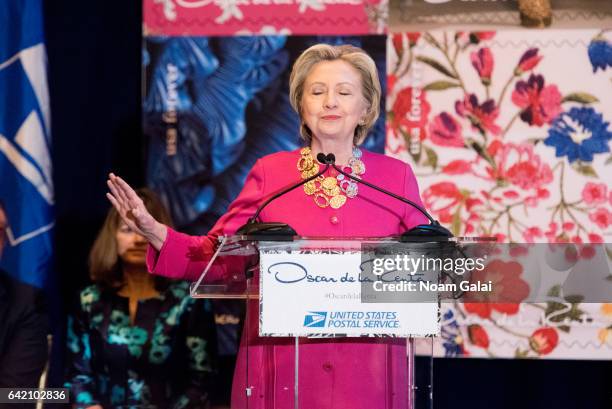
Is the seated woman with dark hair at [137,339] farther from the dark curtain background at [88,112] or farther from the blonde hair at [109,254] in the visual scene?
the dark curtain background at [88,112]

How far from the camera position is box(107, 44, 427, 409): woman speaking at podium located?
2156mm

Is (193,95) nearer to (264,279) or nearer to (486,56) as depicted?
(486,56)

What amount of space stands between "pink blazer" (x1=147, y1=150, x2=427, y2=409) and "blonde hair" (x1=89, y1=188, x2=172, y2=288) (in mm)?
1188

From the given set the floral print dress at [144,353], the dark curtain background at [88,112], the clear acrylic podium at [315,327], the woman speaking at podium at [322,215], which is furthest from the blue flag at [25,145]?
the clear acrylic podium at [315,327]

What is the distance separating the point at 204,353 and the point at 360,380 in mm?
1500

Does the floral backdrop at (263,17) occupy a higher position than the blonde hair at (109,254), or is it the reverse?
the floral backdrop at (263,17)

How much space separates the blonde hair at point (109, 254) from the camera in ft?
12.1

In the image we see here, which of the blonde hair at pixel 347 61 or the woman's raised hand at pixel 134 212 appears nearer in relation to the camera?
the woman's raised hand at pixel 134 212

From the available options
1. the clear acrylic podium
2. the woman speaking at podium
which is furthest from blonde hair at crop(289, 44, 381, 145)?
the clear acrylic podium

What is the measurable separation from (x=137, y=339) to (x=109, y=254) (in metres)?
0.36

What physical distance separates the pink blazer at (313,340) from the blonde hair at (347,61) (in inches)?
4.6

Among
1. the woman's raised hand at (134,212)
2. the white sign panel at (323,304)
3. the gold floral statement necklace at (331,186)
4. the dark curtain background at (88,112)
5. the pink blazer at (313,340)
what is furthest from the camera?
the dark curtain background at (88,112)

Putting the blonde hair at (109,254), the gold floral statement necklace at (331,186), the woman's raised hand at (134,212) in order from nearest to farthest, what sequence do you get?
the woman's raised hand at (134,212) < the gold floral statement necklace at (331,186) < the blonde hair at (109,254)

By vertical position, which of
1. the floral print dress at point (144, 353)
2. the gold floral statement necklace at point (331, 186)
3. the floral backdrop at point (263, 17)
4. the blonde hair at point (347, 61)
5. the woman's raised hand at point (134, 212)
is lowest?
the floral print dress at point (144, 353)
